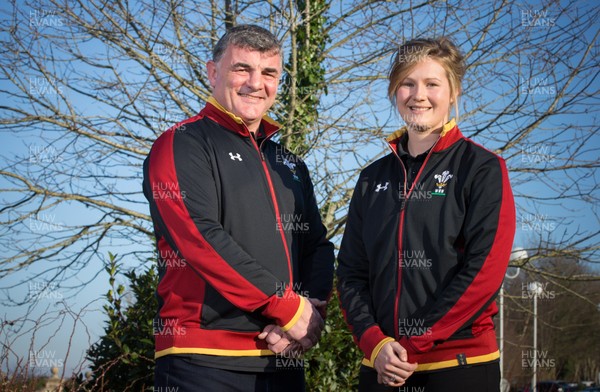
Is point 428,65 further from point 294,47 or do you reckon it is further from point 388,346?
point 294,47

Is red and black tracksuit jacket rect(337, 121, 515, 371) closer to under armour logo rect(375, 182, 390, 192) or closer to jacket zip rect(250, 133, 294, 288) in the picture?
under armour logo rect(375, 182, 390, 192)

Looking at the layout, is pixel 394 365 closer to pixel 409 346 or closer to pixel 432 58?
pixel 409 346

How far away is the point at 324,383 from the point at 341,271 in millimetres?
2700

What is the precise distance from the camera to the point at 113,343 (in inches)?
230

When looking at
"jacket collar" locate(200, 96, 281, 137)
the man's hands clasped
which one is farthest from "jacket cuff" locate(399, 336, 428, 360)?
"jacket collar" locate(200, 96, 281, 137)

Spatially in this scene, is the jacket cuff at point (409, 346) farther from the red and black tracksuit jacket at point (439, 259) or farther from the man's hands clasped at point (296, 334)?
the man's hands clasped at point (296, 334)

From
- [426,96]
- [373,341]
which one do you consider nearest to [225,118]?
[426,96]

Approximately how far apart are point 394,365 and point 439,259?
19.2 inches

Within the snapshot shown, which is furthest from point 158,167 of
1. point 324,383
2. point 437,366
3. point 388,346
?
point 324,383

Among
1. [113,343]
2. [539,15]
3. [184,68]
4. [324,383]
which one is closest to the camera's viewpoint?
[324,383]

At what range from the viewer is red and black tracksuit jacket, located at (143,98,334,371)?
2.82 meters

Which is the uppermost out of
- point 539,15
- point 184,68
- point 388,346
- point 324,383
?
point 539,15

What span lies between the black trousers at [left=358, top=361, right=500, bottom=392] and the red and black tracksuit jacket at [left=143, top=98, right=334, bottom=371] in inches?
23.8

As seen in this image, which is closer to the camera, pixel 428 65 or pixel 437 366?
pixel 437 366
